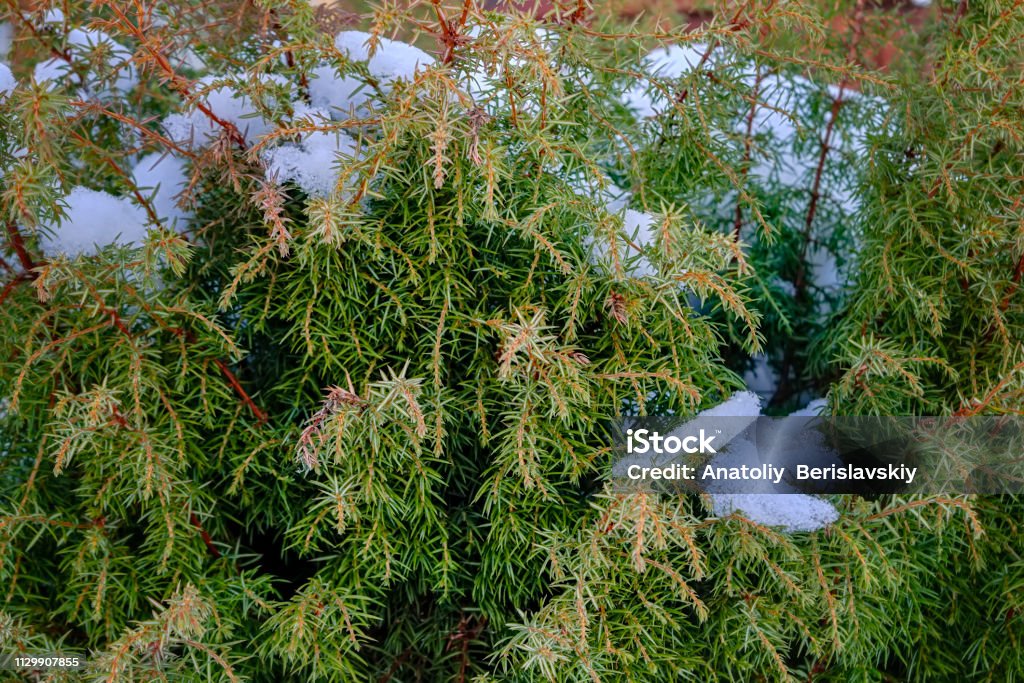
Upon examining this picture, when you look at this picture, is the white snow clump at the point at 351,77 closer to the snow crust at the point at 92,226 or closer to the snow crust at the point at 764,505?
the snow crust at the point at 92,226

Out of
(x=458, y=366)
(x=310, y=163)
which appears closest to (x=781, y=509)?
(x=458, y=366)

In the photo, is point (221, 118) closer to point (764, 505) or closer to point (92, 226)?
point (92, 226)

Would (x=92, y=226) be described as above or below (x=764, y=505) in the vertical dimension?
above

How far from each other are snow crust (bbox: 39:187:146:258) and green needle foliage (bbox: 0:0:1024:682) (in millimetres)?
16

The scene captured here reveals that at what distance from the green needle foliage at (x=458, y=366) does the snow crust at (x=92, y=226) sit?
0.05ft

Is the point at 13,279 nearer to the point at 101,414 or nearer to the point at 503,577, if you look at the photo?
the point at 101,414

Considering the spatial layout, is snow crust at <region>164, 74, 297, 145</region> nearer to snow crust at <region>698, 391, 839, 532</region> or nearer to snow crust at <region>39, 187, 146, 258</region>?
snow crust at <region>39, 187, 146, 258</region>

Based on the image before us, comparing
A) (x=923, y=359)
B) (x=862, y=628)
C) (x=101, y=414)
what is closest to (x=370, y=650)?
(x=101, y=414)

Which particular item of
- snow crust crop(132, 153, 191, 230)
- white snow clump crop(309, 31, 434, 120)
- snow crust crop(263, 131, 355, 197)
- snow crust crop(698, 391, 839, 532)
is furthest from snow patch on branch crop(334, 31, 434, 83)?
snow crust crop(698, 391, 839, 532)

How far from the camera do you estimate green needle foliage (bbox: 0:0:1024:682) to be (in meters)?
0.86

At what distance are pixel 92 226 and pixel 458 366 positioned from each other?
0.45 metres

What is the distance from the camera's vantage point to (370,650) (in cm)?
101

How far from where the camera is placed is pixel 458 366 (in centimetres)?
97

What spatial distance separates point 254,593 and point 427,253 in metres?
0.42
